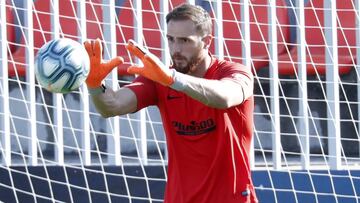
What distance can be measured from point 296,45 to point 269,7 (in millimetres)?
316

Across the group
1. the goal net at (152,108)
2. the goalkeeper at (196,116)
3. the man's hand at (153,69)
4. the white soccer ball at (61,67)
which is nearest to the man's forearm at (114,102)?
the goalkeeper at (196,116)

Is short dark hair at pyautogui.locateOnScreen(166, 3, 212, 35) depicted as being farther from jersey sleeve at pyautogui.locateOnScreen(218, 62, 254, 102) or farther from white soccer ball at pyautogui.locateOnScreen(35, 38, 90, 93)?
white soccer ball at pyautogui.locateOnScreen(35, 38, 90, 93)

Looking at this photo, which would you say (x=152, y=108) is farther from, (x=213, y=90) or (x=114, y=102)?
(x=213, y=90)

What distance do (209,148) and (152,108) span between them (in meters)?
2.60

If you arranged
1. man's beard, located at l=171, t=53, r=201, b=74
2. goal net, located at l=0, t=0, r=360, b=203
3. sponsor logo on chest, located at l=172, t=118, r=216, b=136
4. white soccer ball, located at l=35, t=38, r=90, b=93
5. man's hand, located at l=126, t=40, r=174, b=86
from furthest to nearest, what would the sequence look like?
goal net, located at l=0, t=0, r=360, b=203, sponsor logo on chest, located at l=172, t=118, r=216, b=136, man's beard, located at l=171, t=53, r=201, b=74, white soccer ball, located at l=35, t=38, r=90, b=93, man's hand, located at l=126, t=40, r=174, b=86

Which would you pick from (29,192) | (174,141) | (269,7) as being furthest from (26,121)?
(174,141)

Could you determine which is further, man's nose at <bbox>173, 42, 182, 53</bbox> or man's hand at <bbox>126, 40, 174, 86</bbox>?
man's nose at <bbox>173, 42, 182, 53</bbox>

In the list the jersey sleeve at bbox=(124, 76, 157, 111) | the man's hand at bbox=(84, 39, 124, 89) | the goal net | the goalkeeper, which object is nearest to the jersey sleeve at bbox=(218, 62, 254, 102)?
the goalkeeper

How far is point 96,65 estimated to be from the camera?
3893mm

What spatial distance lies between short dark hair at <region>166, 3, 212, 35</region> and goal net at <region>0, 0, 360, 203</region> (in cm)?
213

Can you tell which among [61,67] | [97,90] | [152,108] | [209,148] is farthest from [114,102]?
[152,108]

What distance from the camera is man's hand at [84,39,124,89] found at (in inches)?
153

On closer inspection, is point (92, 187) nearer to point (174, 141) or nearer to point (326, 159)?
point (326, 159)

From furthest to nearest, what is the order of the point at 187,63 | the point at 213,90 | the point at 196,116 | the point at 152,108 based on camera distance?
the point at 152,108 → the point at 196,116 → the point at 187,63 → the point at 213,90
